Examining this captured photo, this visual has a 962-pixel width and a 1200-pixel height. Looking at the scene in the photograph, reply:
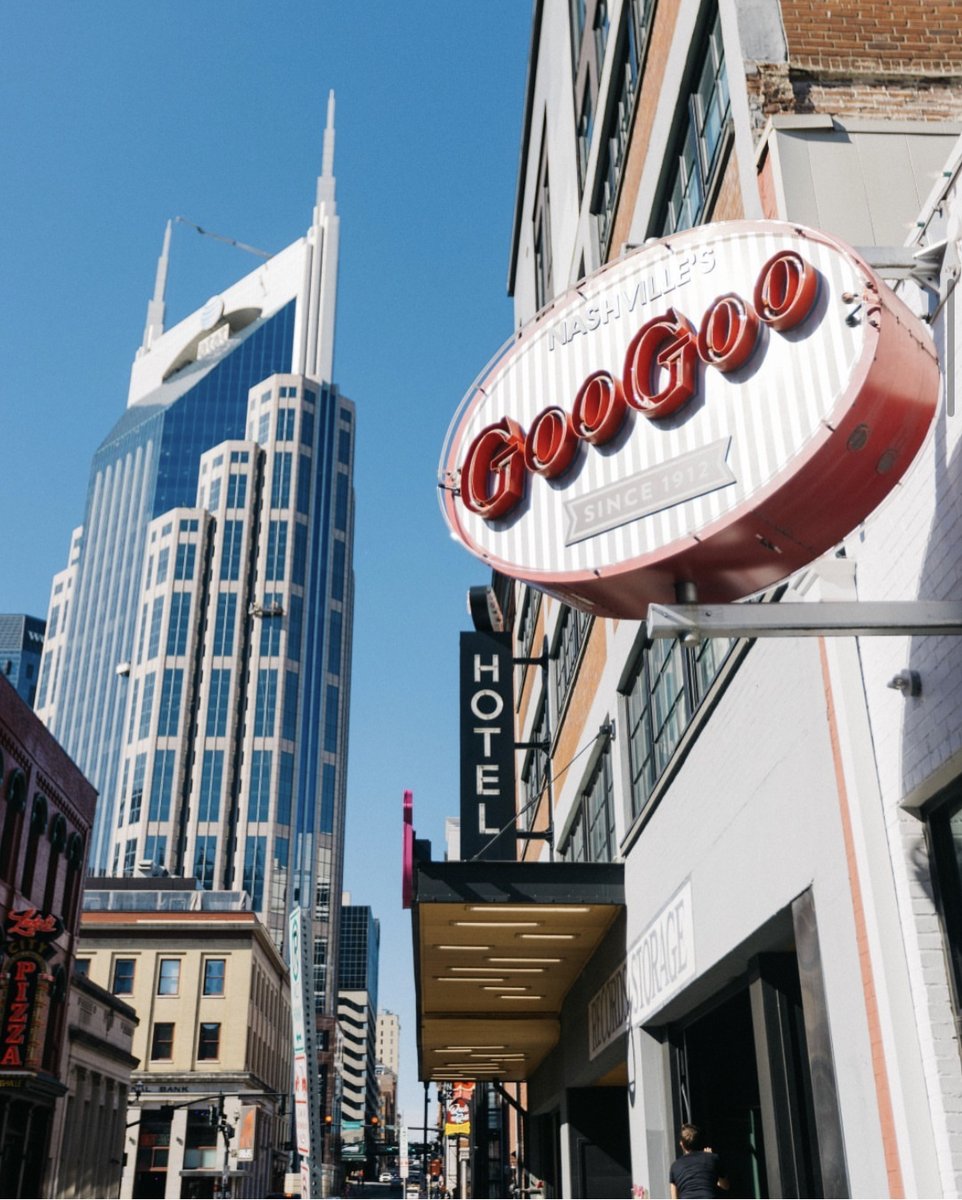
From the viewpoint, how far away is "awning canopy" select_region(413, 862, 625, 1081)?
1439 cm

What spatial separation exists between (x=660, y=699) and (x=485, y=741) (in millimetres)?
12674

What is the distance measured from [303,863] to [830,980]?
474 feet

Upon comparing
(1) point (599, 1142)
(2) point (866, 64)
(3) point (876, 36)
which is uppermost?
(3) point (876, 36)

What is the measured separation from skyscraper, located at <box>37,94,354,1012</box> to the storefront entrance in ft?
410

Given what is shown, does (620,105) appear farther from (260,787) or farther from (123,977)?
(260,787)

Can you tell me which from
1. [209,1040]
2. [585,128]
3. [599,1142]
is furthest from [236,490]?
[599,1142]

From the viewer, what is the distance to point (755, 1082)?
44.6 ft

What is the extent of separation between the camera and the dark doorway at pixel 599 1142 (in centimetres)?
2005

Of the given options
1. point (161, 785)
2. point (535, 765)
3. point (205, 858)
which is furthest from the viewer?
point (161, 785)

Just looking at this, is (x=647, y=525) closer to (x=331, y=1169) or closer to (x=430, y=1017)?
(x=430, y=1017)

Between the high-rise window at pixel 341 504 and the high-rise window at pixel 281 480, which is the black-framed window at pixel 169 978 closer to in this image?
the high-rise window at pixel 281 480

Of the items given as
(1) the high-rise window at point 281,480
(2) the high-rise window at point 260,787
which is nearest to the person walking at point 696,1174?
(2) the high-rise window at point 260,787

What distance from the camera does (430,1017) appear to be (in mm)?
22484

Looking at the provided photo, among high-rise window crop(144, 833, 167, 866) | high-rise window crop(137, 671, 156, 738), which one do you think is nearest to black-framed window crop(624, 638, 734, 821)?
high-rise window crop(144, 833, 167, 866)
